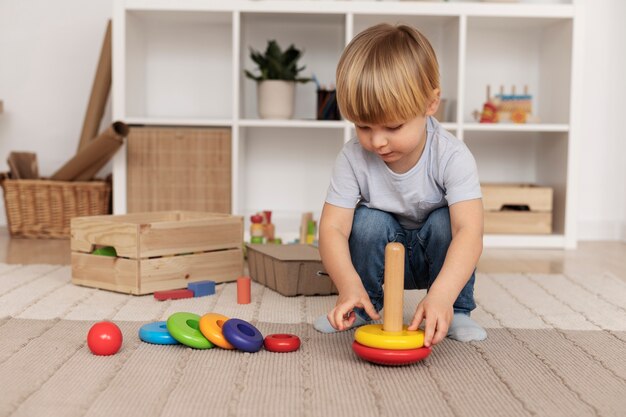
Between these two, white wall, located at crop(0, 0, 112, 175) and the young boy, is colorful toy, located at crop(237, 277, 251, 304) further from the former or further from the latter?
white wall, located at crop(0, 0, 112, 175)

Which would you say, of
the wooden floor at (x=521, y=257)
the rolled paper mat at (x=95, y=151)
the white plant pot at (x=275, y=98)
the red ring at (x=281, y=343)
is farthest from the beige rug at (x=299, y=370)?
the white plant pot at (x=275, y=98)

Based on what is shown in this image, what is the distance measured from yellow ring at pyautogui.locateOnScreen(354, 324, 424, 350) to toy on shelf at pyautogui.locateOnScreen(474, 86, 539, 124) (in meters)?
1.52

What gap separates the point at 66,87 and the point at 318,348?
181cm

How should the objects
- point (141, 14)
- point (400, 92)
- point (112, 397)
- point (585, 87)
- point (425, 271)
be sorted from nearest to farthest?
point (112, 397), point (400, 92), point (425, 271), point (141, 14), point (585, 87)

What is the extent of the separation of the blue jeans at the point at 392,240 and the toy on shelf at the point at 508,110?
4.04ft

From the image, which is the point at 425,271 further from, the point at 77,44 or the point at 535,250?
the point at 77,44

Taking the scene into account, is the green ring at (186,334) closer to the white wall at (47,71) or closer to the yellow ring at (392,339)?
the yellow ring at (392,339)

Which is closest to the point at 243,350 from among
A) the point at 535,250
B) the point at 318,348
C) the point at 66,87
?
the point at 318,348

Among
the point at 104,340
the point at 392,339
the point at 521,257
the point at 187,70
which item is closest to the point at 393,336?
the point at 392,339

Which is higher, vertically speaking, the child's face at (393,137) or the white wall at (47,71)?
the white wall at (47,71)

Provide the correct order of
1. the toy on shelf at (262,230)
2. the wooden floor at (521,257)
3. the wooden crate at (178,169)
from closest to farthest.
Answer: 1. the wooden floor at (521,257)
2. the toy on shelf at (262,230)
3. the wooden crate at (178,169)

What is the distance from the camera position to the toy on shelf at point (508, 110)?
7.76 ft

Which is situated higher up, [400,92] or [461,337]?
[400,92]

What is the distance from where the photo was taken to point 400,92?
39.3 inches
